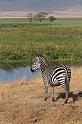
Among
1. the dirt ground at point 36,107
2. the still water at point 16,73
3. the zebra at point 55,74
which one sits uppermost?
the zebra at point 55,74

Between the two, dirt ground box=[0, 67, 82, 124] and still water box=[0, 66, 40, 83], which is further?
still water box=[0, 66, 40, 83]

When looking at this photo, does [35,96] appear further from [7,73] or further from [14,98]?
[7,73]

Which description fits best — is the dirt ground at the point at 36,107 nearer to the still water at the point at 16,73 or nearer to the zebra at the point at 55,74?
the zebra at the point at 55,74

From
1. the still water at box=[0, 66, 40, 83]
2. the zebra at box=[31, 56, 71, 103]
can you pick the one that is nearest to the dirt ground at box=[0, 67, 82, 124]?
the zebra at box=[31, 56, 71, 103]

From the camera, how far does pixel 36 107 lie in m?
13.1

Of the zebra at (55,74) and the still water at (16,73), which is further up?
the zebra at (55,74)

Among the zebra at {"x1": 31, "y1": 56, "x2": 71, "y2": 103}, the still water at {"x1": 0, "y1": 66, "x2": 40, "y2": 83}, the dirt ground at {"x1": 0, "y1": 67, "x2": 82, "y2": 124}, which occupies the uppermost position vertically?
the zebra at {"x1": 31, "y1": 56, "x2": 71, "y2": 103}

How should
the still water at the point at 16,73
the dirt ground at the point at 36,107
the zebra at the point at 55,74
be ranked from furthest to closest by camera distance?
1. the still water at the point at 16,73
2. the zebra at the point at 55,74
3. the dirt ground at the point at 36,107

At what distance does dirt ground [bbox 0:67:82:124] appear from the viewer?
11883mm

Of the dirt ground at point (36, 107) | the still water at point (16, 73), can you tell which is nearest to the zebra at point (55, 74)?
the dirt ground at point (36, 107)

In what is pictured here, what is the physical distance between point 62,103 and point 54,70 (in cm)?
118

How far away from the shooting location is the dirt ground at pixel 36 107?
39.0 ft

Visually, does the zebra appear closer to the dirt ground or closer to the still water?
the dirt ground

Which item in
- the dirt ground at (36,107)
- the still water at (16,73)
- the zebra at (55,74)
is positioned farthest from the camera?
the still water at (16,73)
